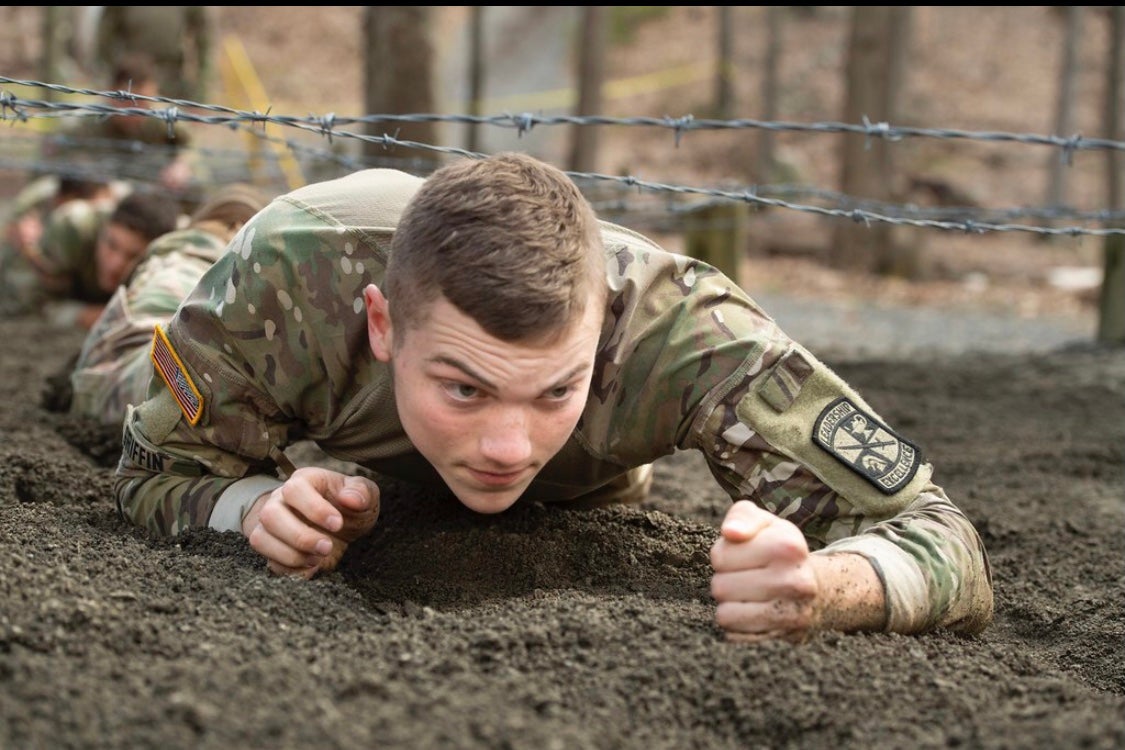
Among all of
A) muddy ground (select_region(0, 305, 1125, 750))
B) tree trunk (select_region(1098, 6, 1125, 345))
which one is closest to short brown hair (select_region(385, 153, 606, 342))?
muddy ground (select_region(0, 305, 1125, 750))

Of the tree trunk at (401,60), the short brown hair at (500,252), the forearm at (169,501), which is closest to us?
the short brown hair at (500,252)

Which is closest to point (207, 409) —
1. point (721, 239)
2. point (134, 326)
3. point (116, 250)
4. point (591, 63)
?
point (134, 326)

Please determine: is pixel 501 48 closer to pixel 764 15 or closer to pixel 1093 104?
pixel 764 15

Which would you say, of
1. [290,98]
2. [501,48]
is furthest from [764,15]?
[290,98]

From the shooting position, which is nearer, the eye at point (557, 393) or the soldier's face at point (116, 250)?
the eye at point (557, 393)

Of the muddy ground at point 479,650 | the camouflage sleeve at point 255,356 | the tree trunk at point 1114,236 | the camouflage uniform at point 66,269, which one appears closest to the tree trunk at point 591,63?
the tree trunk at point 1114,236

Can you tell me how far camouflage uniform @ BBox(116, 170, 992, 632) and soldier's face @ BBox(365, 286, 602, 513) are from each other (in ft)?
1.03

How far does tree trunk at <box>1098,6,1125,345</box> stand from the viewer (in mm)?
7637

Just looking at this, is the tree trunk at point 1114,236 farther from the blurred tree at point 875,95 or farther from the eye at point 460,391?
the eye at point 460,391

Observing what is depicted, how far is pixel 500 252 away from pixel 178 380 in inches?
39.7

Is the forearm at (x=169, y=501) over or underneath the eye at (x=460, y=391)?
underneath

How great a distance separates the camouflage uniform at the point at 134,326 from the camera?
463 centimetres

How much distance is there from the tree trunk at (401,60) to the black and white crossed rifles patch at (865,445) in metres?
6.65

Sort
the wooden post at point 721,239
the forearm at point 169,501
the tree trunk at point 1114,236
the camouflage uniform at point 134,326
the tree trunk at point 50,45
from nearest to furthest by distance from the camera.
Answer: the forearm at point 169,501, the camouflage uniform at point 134,326, the tree trunk at point 1114,236, the wooden post at point 721,239, the tree trunk at point 50,45
